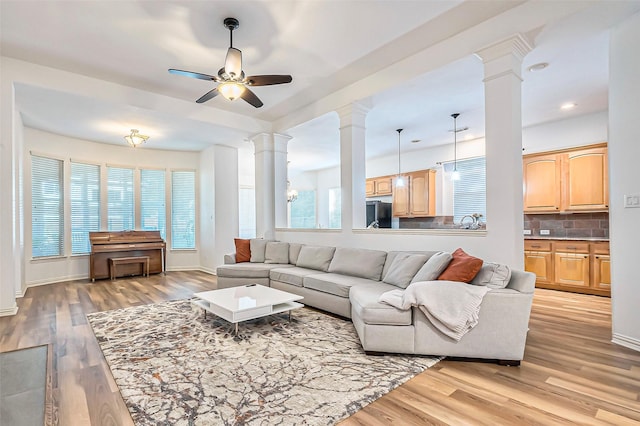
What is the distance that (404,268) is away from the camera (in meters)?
3.46

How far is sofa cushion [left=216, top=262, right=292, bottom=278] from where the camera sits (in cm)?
479

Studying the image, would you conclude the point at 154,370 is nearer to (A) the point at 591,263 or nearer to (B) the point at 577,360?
(B) the point at 577,360

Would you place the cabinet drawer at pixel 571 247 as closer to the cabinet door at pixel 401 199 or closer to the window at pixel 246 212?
the cabinet door at pixel 401 199

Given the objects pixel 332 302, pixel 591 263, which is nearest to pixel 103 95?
pixel 332 302

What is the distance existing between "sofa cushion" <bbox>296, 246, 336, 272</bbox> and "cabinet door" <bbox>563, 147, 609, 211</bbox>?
409cm

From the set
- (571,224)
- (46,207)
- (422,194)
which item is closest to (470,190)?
(422,194)

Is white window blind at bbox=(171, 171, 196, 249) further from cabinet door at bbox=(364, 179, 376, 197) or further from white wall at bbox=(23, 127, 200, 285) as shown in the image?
cabinet door at bbox=(364, 179, 376, 197)

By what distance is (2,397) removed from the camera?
2125 millimetres

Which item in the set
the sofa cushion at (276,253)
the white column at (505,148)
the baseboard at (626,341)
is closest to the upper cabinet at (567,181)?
the baseboard at (626,341)

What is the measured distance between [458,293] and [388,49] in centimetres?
280

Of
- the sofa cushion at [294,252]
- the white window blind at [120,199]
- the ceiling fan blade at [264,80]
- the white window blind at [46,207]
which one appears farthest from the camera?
the white window blind at [120,199]

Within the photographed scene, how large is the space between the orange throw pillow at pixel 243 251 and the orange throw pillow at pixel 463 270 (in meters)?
3.44

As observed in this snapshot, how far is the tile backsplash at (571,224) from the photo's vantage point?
207 inches

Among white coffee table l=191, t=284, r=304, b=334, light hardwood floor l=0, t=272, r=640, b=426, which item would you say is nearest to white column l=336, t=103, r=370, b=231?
white coffee table l=191, t=284, r=304, b=334
